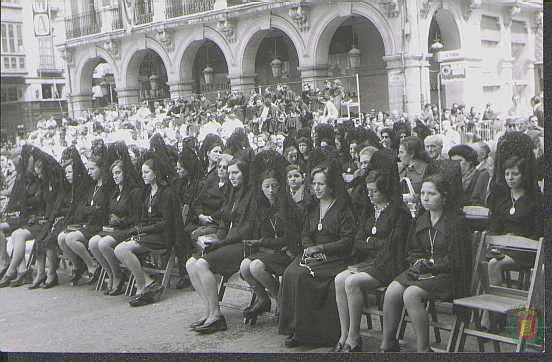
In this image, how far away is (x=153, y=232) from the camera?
18.8 ft

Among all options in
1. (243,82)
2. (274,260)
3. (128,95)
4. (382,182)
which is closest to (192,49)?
(243,82)

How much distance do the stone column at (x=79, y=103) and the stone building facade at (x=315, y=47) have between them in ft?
0.04

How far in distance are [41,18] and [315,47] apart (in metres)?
2.30

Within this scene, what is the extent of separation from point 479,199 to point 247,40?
202cm

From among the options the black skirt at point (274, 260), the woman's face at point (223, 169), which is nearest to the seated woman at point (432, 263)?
the black skirt at point (274, 260)

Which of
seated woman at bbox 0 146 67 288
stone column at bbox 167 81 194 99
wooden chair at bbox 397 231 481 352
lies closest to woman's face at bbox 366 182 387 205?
wooden chair at bbox 397 231 481 352

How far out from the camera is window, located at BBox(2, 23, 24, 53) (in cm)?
545

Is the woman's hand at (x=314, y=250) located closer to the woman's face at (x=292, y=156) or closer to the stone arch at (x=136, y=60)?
the woman's face at (x=292, y=156)

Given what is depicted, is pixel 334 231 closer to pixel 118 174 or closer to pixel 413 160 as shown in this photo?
pixel 413 160

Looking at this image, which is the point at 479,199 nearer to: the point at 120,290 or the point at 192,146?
the point at 192,146

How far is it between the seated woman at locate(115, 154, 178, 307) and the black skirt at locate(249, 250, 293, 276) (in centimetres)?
Result: 111

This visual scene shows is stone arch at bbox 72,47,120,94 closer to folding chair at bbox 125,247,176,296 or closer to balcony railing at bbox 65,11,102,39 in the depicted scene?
balcony railing at bbox 65,11,102,39

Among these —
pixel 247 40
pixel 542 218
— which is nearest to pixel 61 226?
pixel 247 40

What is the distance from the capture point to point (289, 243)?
4.78m
